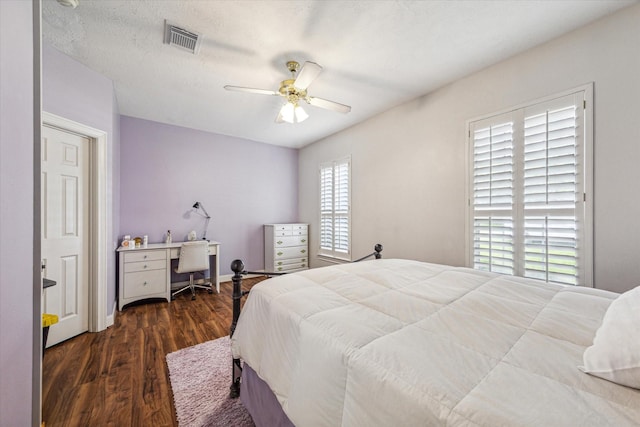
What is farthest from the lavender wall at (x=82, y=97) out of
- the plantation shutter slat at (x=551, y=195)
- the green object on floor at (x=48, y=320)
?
the plantation shutter slat at (x=551, y=195)

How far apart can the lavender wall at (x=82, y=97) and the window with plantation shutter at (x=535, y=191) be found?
392cm

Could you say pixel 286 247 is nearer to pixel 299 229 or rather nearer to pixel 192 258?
pixel 299 229

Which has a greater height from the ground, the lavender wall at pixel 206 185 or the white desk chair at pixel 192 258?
the lavender wall at pixel 206 185

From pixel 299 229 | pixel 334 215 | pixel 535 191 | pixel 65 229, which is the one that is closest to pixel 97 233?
pixel 65 229

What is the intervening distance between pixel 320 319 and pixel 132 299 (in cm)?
341

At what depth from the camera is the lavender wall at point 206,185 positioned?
3871 millimetres

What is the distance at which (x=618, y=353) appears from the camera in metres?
0.70

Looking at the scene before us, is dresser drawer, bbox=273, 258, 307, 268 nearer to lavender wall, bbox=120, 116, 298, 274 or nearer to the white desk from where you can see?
lavender wall, bbox=120, 116, 298, 274

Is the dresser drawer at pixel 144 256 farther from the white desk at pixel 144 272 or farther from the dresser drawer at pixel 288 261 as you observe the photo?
the dresser drawer at pixel 288 261

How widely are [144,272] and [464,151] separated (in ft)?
14.0

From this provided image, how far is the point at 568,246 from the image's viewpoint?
81.8 inches

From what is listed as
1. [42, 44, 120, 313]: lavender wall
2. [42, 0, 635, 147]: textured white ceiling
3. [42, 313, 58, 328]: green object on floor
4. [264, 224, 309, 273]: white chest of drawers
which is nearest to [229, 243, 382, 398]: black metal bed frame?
[42, 313, 58, 328]: green object on floor

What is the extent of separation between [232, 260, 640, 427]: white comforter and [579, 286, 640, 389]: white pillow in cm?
3

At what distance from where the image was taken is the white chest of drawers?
15.8 ft
